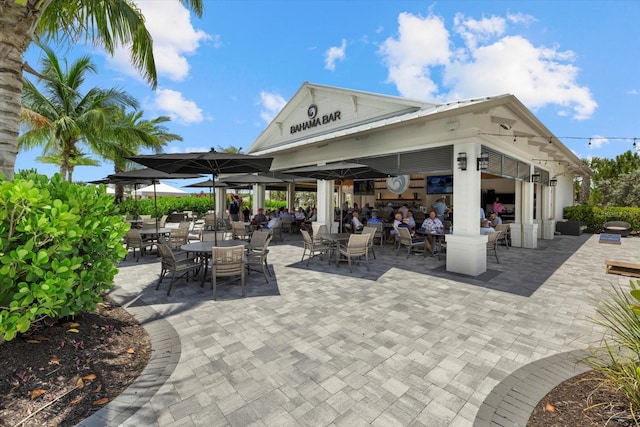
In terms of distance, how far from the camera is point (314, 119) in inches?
498

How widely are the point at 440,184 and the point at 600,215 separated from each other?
9590 millimetres

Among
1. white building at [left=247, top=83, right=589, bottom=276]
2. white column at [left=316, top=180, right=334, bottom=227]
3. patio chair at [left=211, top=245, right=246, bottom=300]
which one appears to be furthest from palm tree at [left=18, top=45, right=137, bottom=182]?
patio chair at [left=211, top=245, right=246, bottom=300]

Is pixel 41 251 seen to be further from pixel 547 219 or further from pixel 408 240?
pixel 547 219

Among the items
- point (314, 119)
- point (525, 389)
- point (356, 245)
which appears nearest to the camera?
point (525, 389)

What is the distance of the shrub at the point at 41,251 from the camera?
2455mm

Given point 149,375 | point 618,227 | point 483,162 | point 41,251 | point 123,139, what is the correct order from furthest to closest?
point 123,139
point 618,227
point 483,162
point 149,375
point 41,251

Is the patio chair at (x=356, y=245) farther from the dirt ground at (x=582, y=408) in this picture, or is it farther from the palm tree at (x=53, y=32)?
the palm tree at (x=53, y=32)

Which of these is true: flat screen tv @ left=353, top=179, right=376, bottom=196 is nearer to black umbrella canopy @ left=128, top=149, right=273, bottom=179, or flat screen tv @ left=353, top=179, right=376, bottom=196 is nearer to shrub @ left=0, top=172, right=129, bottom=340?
black umbrella canopy @ left=128, top=149, right=273, bottom=179

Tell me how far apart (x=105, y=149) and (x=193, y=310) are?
54.5 feet

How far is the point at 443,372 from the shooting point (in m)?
2.91

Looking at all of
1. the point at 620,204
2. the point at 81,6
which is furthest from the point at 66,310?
the point at 620,204

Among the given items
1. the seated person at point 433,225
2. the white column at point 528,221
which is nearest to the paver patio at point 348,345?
the seated person at point 433,225

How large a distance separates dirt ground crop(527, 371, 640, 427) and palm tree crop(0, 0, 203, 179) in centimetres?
623

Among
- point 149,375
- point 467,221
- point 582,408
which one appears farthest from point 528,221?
point 149,375
